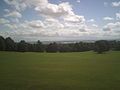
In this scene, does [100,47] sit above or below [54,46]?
below

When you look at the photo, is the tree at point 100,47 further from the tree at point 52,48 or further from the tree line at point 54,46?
the tree at point 52,48

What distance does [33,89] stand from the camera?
871 cm

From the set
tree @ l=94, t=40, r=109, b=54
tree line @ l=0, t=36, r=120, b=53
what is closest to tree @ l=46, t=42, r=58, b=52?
tree line @ l=0, t=36, r=120, b=53

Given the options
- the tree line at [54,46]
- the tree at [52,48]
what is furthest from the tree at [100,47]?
the tree at [52,48]

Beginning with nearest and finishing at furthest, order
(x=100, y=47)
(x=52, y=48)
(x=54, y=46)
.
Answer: (x=100, y=47) → (x=54, y=46) → (x=52, y=48)

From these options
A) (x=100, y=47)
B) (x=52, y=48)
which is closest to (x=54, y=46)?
(x=52, y=48)

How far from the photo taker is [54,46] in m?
38.8

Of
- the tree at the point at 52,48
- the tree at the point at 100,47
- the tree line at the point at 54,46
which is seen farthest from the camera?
the tree at the point at 52,48

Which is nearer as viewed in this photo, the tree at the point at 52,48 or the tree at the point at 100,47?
the tree at the point at 100,47

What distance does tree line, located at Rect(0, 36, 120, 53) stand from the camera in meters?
33.6

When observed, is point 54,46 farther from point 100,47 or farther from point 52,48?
point 100,47

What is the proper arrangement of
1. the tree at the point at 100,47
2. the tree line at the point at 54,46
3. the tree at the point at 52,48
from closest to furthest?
the tree at the point at 100,47, the tree line at the point at 54,46, the tree at the point at 52,48

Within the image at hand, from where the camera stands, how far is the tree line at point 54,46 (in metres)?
33.6

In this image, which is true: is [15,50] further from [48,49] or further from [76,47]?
[76,47]
